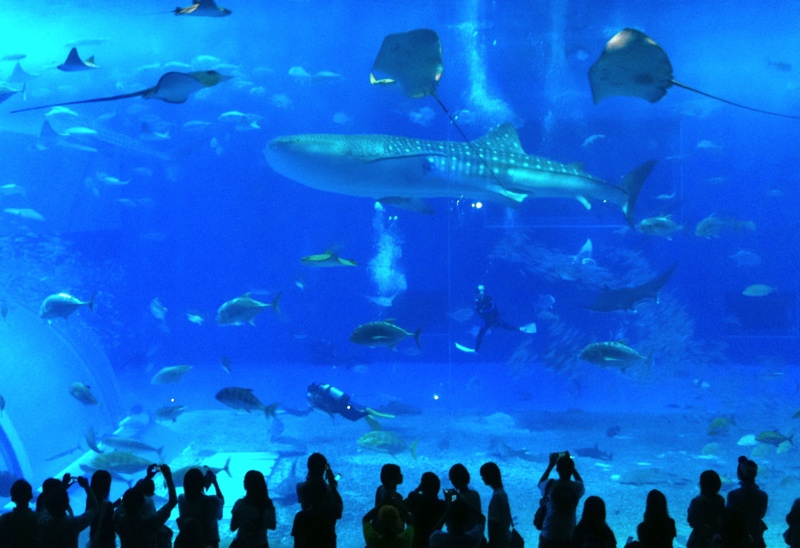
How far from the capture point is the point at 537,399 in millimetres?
14156

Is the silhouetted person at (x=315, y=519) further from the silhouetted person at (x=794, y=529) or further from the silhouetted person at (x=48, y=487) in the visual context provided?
the silhouetted person at (x=794, y=529)

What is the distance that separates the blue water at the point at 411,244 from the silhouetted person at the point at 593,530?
486 cm

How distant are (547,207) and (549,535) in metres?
15.1

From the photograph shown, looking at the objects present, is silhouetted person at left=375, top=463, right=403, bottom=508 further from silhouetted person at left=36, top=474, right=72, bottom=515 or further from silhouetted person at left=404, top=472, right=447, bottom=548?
silhouetted person at left=36, top=474, right=72, bottom=515

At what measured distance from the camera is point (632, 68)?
13.8 ft

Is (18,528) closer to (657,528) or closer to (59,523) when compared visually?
(59,523)

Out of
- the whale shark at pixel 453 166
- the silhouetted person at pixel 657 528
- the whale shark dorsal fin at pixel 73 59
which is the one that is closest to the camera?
the silhouetted person at pixel 657 528

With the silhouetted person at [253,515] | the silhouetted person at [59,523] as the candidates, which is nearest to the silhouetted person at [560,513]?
the silhouetted person at [253,515]

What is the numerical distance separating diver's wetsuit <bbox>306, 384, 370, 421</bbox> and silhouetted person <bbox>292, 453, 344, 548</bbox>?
3.46 meters

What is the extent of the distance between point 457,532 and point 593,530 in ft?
1.81

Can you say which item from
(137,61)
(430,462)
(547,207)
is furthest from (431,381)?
(137,61)

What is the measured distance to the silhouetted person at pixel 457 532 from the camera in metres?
2.39

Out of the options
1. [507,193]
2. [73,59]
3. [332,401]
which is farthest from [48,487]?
[507,193]

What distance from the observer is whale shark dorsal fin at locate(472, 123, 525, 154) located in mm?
6211
